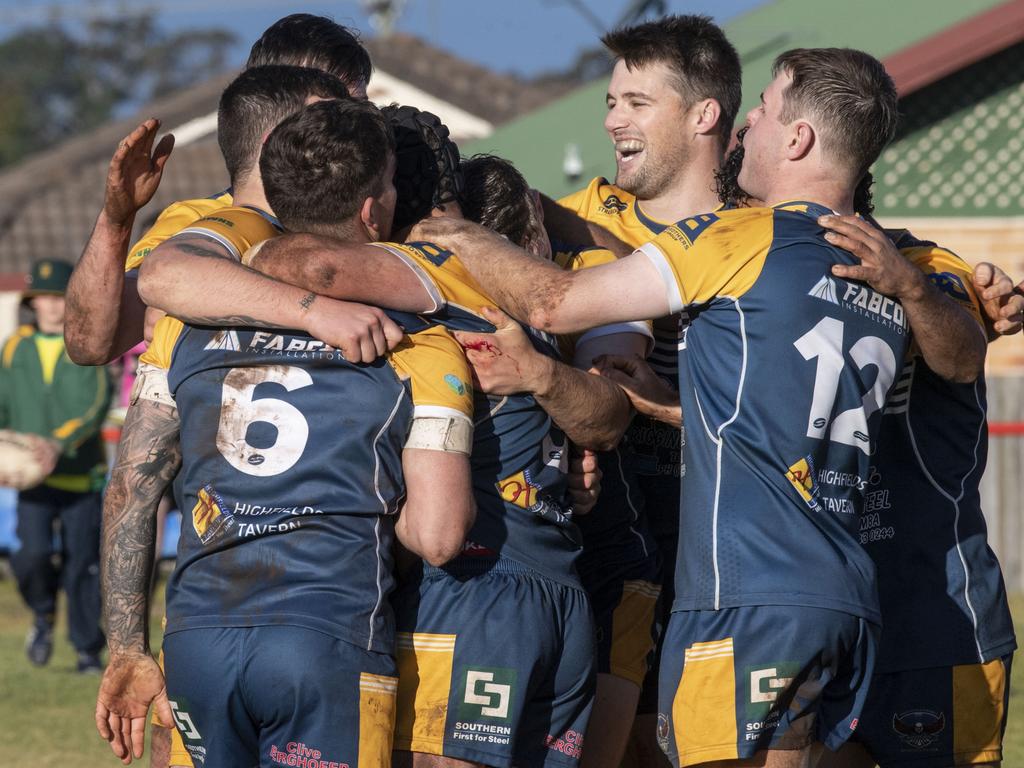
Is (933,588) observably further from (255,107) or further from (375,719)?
(255,107)

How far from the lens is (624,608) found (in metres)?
4.81

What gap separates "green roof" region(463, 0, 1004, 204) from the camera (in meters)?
16.1

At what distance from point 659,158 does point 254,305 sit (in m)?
2.12

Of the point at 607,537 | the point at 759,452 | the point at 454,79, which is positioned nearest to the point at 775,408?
the point at 759,452

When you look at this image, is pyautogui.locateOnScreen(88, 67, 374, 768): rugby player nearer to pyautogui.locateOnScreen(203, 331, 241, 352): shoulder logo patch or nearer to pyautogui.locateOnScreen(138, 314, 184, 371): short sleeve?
pyautogui.locateOnScreen(138, 314, 184, 371): short sleeve

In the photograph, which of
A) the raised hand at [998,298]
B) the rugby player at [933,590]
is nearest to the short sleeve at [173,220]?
the rugby player at [933,590]

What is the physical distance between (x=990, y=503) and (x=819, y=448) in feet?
34.4

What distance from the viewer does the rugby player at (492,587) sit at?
149 inches

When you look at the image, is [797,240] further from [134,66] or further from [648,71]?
[134,66]

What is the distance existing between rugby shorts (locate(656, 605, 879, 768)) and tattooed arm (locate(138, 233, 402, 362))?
3.80 feet

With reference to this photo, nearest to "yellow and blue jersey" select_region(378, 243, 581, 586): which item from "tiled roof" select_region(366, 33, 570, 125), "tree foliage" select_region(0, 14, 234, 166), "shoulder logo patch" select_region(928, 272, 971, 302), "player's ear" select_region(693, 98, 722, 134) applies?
"shoulder logo patch" select_region(928, 272, 971, 302)

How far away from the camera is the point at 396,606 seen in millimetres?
3910

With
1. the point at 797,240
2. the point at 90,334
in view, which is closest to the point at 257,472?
the point at 90,334

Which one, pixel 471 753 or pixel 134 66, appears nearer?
pixel 471 753
